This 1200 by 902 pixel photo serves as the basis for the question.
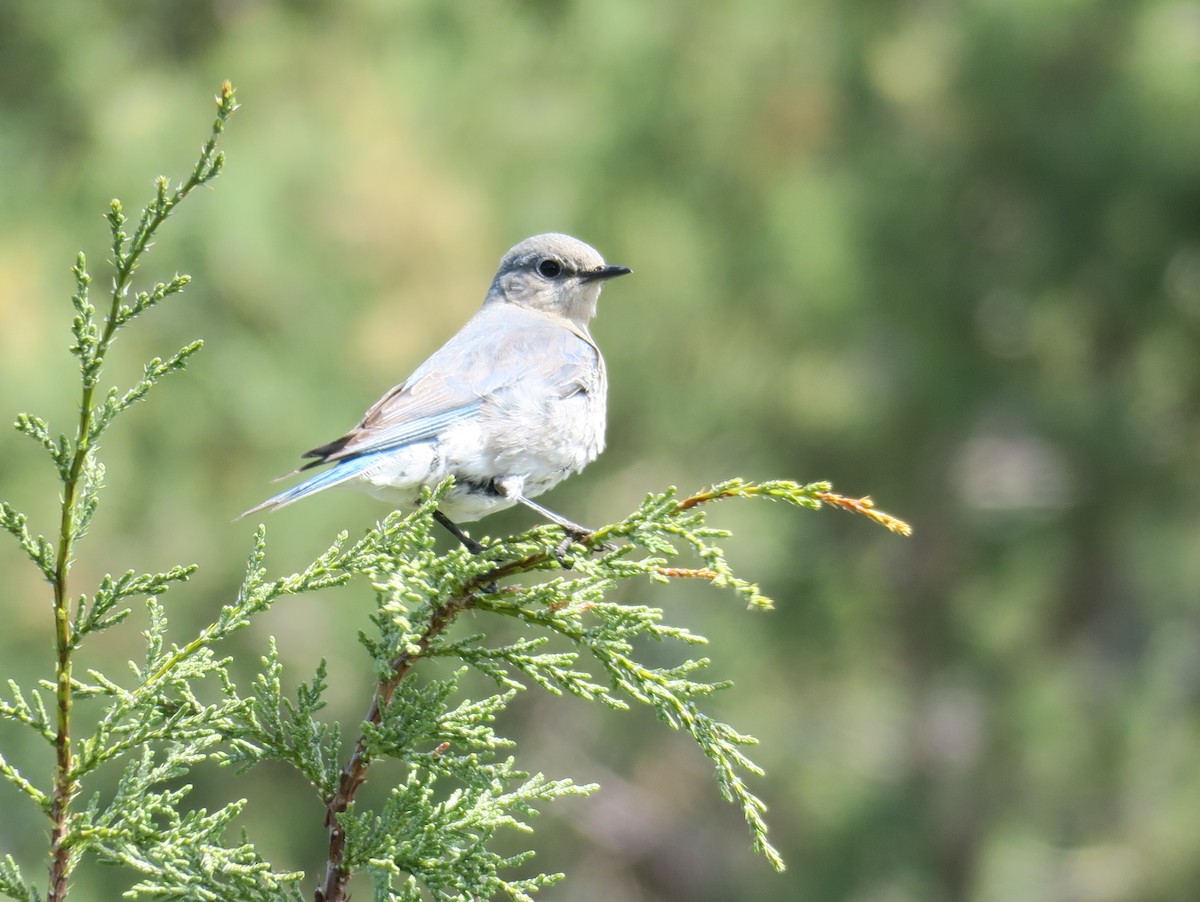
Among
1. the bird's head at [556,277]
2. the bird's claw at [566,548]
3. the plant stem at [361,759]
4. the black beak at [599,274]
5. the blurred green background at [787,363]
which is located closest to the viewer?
the plant stem at [361,759]

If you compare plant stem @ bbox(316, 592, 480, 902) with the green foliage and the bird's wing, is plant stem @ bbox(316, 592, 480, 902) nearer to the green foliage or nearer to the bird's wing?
the green foliage

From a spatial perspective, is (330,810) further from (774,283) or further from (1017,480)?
(1017,480)

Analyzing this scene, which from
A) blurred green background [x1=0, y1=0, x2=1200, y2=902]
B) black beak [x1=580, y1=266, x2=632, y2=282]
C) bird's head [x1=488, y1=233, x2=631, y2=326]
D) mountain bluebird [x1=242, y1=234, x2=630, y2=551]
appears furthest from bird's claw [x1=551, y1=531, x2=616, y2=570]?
blurred green background [x1=0, y1=0, x2=1200, y2=902]

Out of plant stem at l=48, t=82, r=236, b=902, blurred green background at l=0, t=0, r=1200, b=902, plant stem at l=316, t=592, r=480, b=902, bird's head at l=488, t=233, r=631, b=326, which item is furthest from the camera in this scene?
blurred green background at l=0, t=0, r=1200, b=902

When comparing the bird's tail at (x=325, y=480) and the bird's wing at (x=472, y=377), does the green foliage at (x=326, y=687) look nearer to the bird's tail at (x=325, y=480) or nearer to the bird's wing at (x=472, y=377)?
the bird's tail at (x=325, y=480)

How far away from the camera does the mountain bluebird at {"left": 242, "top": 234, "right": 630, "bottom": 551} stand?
3.07 meters

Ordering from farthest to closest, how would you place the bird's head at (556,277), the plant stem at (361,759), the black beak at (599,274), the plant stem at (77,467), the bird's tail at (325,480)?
1. the bird's head at (556,277)
2. the black beak at (599,274)
3. the bird's tail at (325,480)
4. the plant stem at (361,759)
5. the plant stem at (77,467)

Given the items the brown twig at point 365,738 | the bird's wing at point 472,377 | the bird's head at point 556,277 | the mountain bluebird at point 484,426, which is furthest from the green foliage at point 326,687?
the bird's head at point 556,277

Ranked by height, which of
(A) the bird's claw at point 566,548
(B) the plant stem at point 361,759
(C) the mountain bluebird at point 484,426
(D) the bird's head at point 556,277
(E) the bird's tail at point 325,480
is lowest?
(B) the plant stem at point 361,759

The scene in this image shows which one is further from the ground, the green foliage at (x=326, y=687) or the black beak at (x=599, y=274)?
the black beak at (x=599, y=274)

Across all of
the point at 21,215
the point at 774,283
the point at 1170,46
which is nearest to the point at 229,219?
the point at 21,215

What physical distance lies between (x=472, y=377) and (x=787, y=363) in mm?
4659

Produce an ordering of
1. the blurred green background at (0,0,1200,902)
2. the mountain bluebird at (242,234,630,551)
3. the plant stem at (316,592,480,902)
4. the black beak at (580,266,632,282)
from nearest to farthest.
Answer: the plant stem at (316,592,480,902), the mountain bluebird at (242,234,630,551), the black beak at (580,266,632,282), the blurred green background at (0,0,1200,902)

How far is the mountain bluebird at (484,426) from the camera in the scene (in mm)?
3068
